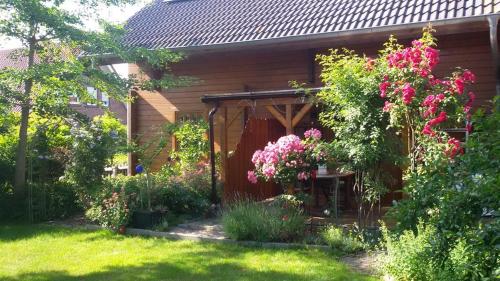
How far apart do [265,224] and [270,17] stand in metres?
5.74

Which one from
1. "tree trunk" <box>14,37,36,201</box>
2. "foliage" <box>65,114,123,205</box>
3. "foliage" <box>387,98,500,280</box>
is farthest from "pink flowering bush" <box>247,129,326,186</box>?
"tree trunk" <box>14,37,36,201</box>

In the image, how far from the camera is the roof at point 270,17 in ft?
29.6

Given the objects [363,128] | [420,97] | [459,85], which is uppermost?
[459,85]

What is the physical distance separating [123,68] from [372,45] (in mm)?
7196

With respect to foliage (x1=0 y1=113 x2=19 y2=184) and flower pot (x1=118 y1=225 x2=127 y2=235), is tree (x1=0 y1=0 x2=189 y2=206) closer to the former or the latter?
foliage (x1=0 y1=113 x2=19 y2=184)

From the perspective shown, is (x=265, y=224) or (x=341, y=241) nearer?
(x=341, y=241)

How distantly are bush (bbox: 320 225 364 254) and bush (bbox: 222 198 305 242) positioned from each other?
48 cm

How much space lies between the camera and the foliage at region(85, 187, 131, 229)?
27.3 feet

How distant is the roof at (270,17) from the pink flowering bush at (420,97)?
236cm

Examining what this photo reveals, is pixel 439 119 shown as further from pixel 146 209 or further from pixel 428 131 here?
pixel 146 209

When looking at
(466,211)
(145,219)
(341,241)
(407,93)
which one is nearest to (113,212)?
(145,219)

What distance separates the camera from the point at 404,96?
621 cm

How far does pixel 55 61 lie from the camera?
9.31 m

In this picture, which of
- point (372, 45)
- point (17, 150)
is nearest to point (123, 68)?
point (17, 150)
